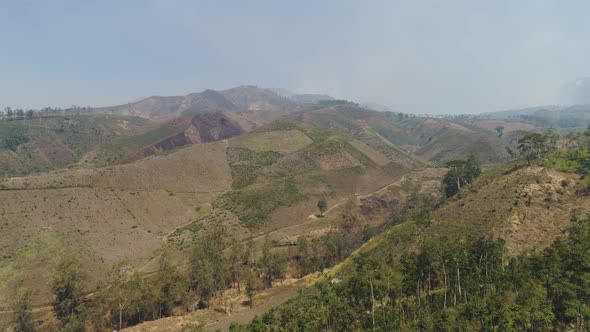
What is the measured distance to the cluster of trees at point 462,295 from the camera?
32.3 metres

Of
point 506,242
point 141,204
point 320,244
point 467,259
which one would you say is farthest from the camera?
point 141,204

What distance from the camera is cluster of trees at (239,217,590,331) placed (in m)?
32.3

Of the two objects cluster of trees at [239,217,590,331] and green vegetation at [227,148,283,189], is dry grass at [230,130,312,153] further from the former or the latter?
cluster of trees at [239,217,590,331]

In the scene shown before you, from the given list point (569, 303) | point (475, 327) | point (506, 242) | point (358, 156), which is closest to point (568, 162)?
point (506, 242)

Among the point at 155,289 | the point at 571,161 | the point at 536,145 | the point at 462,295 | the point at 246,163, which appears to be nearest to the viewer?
the point at 462,295

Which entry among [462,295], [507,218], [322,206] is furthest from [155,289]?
[322,206]

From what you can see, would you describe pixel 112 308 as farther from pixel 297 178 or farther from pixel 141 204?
pixel 297 178

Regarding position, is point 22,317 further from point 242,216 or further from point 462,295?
point 462,295

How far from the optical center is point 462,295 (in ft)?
135

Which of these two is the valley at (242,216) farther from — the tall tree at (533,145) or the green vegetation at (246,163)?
the tall tree at (533,145)

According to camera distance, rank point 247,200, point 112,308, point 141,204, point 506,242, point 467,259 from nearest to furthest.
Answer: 1. point 467,259
2. point 506,242
3. point 112,308
4. point 141,204
5. point 247,200

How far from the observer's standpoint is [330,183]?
141 m

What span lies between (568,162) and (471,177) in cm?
3032

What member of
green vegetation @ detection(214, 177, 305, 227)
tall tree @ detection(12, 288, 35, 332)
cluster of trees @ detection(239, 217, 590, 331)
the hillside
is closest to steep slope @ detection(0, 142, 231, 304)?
green vegetation @ detection(214, 177, 305, 227)
